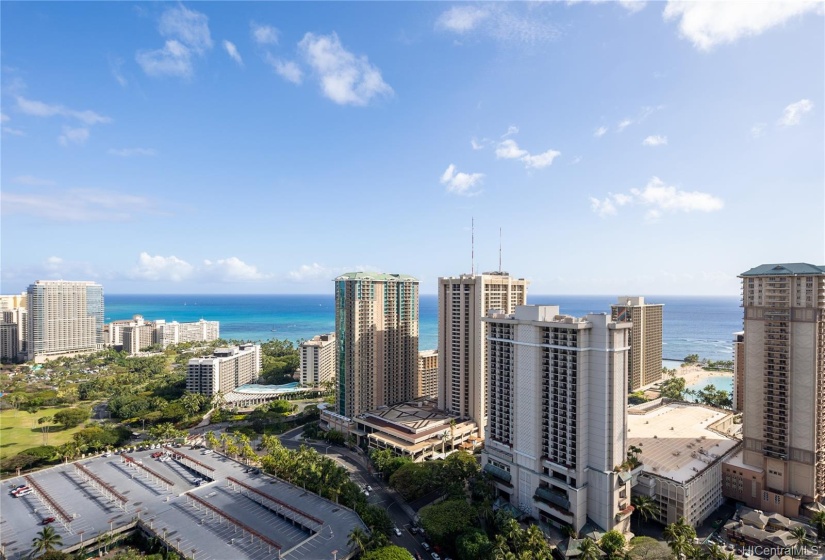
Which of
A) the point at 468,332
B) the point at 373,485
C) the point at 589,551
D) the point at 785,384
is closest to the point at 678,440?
the point at 785,384

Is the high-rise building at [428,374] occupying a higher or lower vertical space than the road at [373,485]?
higher

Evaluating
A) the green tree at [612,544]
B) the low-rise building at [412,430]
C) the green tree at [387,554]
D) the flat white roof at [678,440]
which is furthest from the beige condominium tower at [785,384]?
the green tree at [387,554]

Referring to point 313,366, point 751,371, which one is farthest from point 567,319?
point 313,366

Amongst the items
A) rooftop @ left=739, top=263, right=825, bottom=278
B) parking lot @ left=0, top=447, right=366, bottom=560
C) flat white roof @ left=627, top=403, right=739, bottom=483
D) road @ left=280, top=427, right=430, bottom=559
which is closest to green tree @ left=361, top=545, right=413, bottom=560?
parking lot @ left=0, top=447, right=366, bottom=560

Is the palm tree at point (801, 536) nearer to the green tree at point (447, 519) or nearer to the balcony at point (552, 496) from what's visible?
the balcony at point (552, 496)

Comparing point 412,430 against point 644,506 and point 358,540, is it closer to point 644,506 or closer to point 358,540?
point 358,540

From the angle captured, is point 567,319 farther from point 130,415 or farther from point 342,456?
point 130,415
